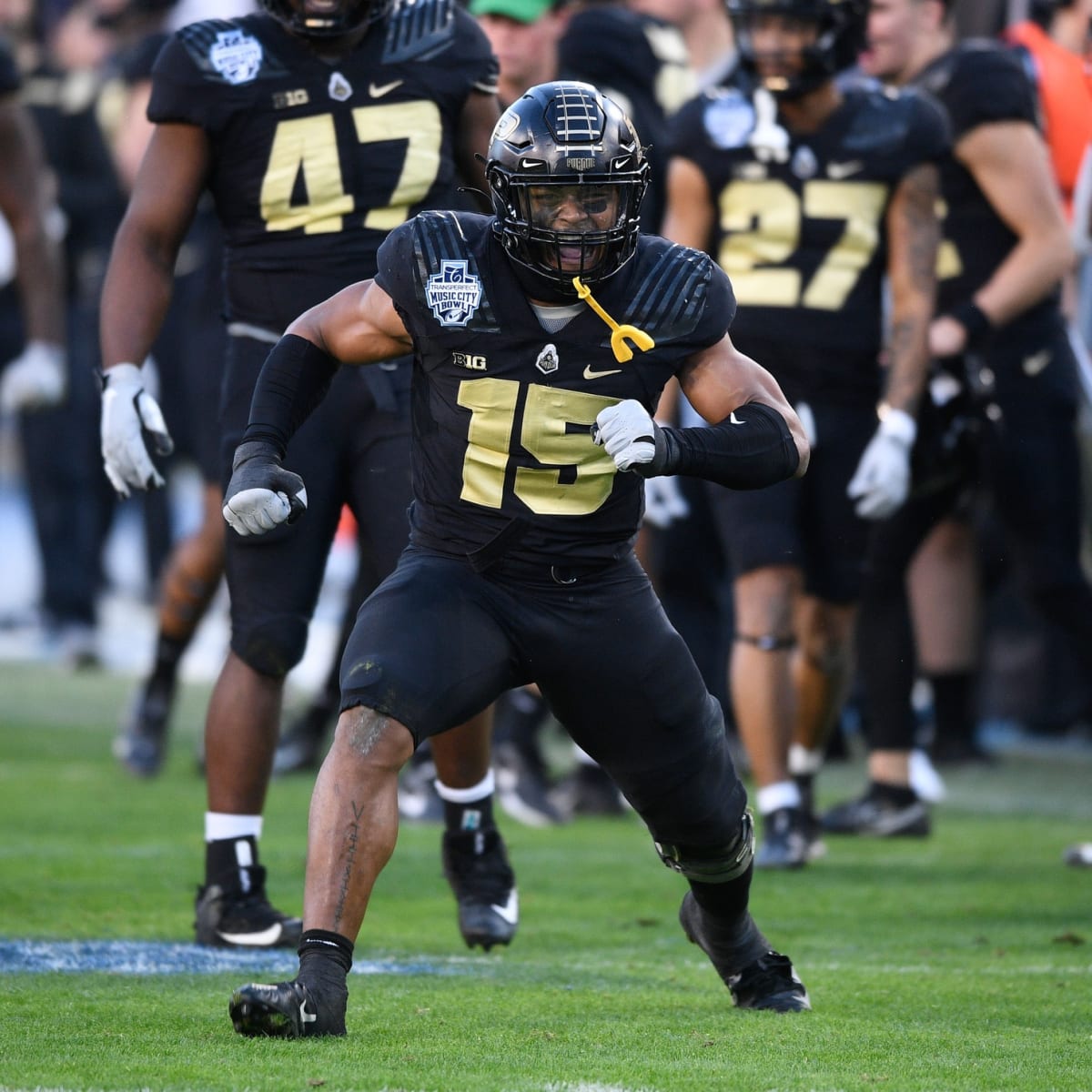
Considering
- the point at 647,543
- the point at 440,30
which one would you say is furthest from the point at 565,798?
the point at 440,30

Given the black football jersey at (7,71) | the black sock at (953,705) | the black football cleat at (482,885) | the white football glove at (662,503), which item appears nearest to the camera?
the black football cleat at (482,885)

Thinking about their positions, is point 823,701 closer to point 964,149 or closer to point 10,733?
point 964,149

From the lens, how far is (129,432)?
4.73 metres

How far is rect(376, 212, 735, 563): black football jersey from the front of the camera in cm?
396

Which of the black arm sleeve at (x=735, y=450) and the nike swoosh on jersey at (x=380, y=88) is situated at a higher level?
the nike swoosh on jersey at (x=380, y=88)

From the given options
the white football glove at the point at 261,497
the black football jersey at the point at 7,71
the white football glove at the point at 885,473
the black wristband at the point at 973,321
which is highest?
the white football glove at the point at 261,497

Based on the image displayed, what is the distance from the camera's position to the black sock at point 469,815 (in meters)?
4.92

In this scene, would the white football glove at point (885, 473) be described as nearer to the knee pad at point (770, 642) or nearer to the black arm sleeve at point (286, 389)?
the knee pad at point (770, 642)

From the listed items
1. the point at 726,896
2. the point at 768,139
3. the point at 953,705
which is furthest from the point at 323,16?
the point at 953,705

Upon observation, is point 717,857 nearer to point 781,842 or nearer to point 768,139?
point 781,842

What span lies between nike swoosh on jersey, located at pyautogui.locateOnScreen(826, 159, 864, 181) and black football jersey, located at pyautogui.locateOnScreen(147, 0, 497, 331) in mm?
1521

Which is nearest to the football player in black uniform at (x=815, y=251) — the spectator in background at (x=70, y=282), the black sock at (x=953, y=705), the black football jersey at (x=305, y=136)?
the black football jersey at (x=305, y=136)

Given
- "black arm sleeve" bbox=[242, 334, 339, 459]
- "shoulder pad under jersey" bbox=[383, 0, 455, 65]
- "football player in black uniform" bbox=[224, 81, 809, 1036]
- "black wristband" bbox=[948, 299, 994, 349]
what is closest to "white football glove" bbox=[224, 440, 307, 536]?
"football player in black uniform" bbox=[224, 81, 809, 1036]

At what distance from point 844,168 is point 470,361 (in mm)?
2483
